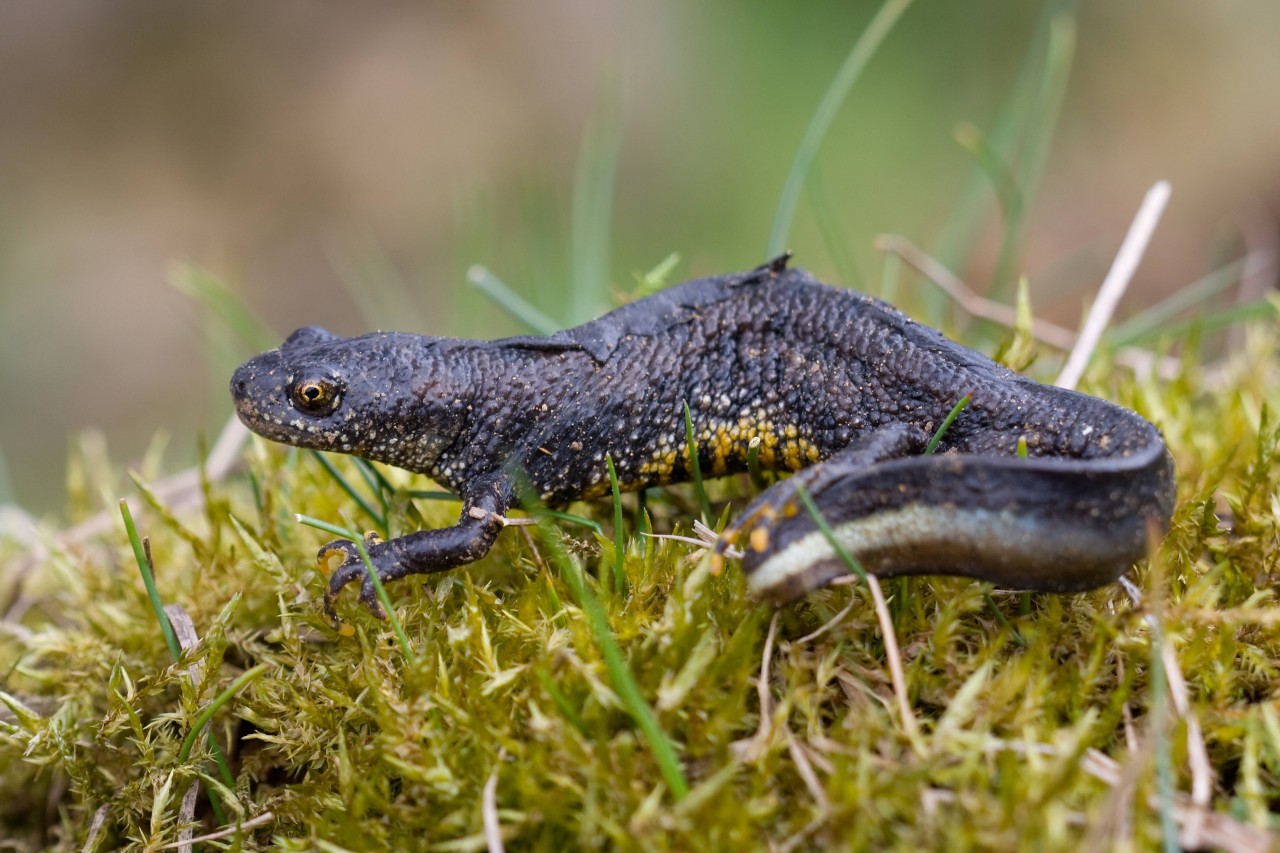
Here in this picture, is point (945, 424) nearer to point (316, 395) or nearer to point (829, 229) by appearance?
point (316, 395)

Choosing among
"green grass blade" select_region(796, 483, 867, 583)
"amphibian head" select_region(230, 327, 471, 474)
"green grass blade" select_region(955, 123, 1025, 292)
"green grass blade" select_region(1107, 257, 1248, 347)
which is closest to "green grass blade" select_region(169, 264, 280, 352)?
"amphibian head" select_region(230, 327, 471, 474)

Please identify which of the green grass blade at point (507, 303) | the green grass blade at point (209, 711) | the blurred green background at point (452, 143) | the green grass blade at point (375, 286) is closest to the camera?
the green grass blade at point (209, 711)

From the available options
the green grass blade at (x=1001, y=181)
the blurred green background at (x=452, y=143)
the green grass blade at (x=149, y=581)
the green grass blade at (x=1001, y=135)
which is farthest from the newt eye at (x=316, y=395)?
the blurred green background at (x=452, y=143)

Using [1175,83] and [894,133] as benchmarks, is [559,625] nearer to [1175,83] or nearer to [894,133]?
[894,133]

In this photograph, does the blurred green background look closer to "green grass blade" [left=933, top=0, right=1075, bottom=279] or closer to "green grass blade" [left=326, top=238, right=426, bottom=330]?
"green grass blade" [left=326, top=238, right=426, bottom=330]

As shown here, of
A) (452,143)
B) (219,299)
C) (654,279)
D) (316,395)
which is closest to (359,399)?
(316,395)

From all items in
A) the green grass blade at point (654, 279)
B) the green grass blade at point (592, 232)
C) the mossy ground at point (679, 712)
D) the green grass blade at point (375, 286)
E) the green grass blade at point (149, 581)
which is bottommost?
the mossy ground at point (679, 712)

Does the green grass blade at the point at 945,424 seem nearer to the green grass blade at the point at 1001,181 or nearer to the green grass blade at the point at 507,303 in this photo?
the green grass blade at the point at 507,303

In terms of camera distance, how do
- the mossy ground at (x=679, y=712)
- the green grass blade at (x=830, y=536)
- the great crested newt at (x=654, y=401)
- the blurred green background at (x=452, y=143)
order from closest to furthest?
the mossy ground at (x=679, y=712), the green grass blade at (x=830, y=536), the great crested newt at (x=654, y=401), the blurred green background at (x=452, y=143)
